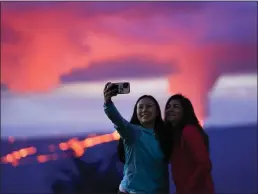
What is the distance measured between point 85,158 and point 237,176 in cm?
77

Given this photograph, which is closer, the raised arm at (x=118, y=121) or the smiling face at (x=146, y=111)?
the raised arm at (x=118, y=121)

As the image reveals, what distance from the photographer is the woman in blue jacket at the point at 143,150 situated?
4.19ft

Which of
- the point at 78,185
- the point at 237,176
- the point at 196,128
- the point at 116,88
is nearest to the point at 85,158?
the point at 78,185

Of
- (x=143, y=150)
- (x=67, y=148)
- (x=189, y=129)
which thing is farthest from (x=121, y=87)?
(x=67, y=148)

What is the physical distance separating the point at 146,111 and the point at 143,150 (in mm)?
118

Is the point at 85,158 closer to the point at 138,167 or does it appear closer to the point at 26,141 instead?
the point at 26,141

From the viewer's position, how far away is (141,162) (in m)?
1.30

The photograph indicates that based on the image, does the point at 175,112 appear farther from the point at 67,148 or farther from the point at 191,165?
the point at 67,148

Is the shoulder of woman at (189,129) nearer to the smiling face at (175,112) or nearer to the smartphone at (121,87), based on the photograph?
the smiling face at (175,112)

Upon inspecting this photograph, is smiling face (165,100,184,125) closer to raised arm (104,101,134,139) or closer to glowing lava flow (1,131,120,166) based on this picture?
raised arm (104,101,134,139)

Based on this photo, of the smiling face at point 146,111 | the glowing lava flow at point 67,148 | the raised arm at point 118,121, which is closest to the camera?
the raised arm at point 118,121

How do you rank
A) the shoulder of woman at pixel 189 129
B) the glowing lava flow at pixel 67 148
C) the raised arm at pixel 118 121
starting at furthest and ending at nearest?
the glowing lava flow at pixel 67 148 → the shoulder of woman at pixel 189 129 → the raised arm at pixel 118 121

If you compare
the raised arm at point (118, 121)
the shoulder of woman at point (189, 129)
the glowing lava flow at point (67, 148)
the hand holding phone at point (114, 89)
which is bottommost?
the glowing lava flow at point (67, 148)

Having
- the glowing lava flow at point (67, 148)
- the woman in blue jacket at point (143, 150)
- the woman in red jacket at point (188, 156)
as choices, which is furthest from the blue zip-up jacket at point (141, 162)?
the glowing lava flow at point (67, 148)
